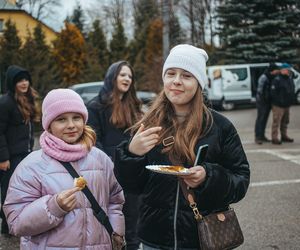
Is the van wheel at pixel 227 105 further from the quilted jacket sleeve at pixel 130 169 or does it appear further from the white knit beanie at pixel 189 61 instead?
the quilted jacket sleeve at pixel 130 169

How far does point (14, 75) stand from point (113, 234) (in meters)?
3.06

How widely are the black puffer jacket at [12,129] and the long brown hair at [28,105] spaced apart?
51 mm

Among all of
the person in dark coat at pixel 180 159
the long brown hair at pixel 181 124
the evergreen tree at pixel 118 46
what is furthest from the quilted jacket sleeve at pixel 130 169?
the evergreen tree at pixel 118 46

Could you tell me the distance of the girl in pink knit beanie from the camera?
2.32m

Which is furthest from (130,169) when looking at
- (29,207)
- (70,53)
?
(70,53)

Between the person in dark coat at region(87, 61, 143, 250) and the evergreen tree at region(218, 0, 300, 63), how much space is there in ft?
74.3

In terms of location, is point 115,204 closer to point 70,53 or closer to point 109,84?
point 109,84

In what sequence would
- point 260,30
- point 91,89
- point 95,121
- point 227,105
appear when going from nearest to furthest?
point 95,121 < point 91,89 < point 227,105 < point 260,30

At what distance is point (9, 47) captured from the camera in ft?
74.0

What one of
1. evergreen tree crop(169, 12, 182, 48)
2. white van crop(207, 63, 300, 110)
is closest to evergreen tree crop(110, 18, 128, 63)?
evergreen tree crop(169, 12, 182, 48)

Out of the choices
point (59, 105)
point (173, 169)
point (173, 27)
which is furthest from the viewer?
point (173, 27)

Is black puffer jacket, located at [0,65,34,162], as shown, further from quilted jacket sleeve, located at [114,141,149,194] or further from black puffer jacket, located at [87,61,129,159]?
quilted jacket sleeve, located at [114,141,149,194]

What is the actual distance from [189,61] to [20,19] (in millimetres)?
18207

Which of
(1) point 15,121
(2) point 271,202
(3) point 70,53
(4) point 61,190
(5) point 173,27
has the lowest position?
(2) point 271,202
